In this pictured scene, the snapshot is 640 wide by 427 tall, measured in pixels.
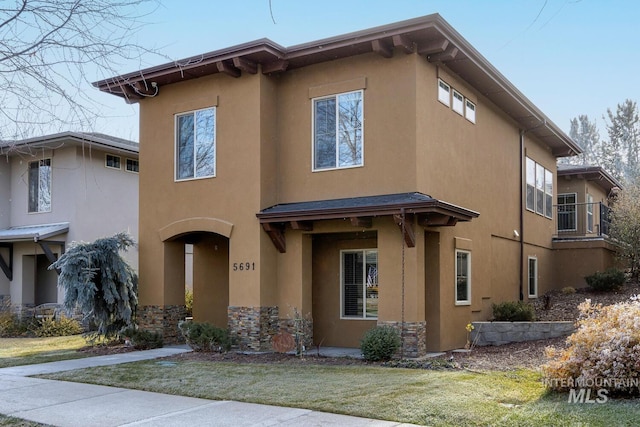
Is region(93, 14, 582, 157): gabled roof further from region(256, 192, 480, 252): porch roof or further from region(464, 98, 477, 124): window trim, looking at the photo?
region(256, 192, 480, 252): porch roof

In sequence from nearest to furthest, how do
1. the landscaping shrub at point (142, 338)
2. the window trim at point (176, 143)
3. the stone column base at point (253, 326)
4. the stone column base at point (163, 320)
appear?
1. the stone column base at point (253, 326)
2. the landscaping shrub at point (142, 338)
3. the window trim at point (176, 143)
4. the stone column base at point (163, 320)

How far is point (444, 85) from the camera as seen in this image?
1518cm

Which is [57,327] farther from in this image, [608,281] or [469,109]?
[608,281]

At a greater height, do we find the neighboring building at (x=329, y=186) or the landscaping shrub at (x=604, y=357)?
the neighboring building at (x=329, y=186)

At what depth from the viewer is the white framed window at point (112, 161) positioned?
891 inches

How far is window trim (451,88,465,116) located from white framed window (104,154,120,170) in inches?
506

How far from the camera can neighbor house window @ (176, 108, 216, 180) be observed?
16.0m

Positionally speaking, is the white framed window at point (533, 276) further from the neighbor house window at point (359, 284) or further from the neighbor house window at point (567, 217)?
the neighbor house window at point (359, 284)

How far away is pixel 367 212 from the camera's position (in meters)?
13.1

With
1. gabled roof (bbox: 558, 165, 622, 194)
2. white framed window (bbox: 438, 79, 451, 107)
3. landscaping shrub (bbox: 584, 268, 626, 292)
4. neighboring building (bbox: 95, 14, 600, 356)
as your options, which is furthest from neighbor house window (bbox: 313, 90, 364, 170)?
gabled roof (bbox: 558, 165, 622, 194)

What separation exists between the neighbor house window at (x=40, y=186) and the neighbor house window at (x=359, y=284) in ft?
39.4

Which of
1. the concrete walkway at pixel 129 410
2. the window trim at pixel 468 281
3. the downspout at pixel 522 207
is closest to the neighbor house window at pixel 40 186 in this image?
the concrete walkway at pixel 129 410

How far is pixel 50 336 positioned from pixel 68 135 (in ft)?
21.1

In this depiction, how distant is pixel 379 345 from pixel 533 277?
10.4 meters
